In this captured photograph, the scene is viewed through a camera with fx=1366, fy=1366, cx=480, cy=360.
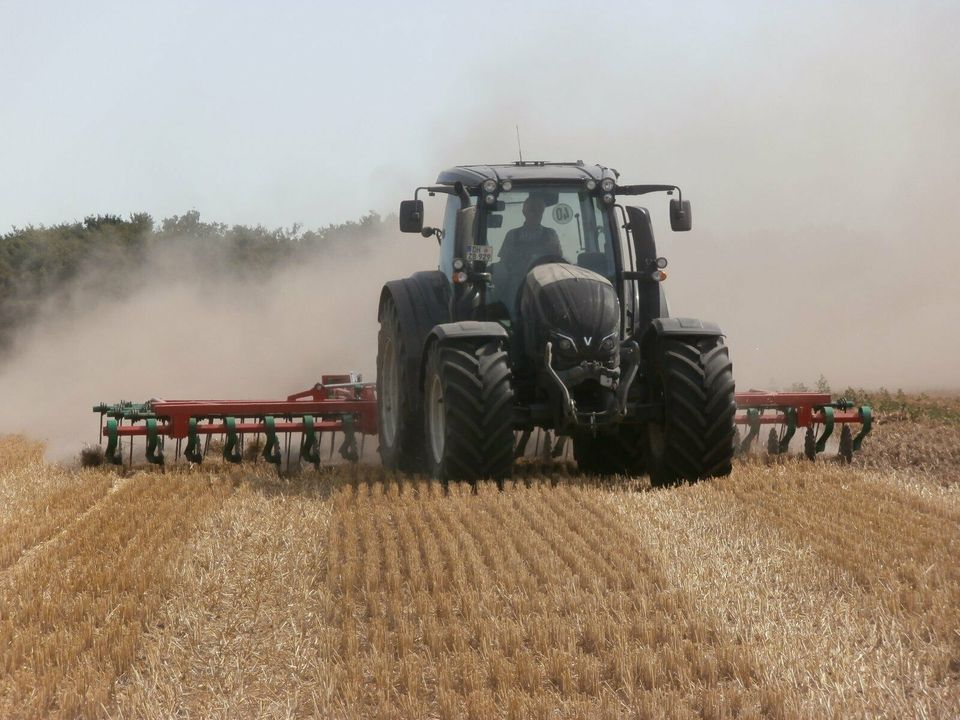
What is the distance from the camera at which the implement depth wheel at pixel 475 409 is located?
30.3 ft

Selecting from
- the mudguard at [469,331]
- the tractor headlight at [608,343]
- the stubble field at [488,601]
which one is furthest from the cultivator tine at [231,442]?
the tractor headlight at [608,343]

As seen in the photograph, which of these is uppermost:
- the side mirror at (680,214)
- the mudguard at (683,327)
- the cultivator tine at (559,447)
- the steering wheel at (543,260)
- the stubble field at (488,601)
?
the side mirror at (680,214)

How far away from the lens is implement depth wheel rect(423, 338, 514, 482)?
9250 millimetres

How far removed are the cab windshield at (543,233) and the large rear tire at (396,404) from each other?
1.04 m

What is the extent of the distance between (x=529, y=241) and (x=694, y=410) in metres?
1.85

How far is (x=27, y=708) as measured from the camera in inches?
201

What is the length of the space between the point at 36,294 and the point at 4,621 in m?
22.6

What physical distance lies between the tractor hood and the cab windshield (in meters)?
0.49

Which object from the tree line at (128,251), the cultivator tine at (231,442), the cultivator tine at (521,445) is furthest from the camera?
the tree line at (128,251)

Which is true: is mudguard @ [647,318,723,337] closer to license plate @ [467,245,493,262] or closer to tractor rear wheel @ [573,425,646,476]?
tractor rear wheel @ [573,425,646,476]

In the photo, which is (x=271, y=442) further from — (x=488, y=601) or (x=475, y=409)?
(x=488, y=601)

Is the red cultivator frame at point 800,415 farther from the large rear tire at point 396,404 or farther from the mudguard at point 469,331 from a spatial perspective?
the mudguard at point 469,331

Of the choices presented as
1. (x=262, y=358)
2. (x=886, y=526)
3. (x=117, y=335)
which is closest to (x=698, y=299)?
(x=262, y=358)

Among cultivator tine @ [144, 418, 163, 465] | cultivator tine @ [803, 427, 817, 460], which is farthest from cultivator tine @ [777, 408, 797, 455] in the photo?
cultivator tine @ [144, 418, 163, 465]
